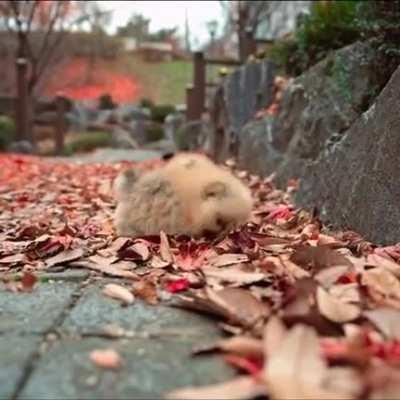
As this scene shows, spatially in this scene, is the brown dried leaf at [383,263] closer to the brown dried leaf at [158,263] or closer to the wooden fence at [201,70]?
the brown dried leaf at [158,263]

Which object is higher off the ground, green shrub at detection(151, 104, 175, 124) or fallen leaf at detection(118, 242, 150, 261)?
fallen leaf at detection(118, 242, 150, 261)

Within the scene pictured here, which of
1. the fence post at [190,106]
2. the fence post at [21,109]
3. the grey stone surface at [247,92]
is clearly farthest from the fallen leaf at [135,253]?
the fence post at [21,109]

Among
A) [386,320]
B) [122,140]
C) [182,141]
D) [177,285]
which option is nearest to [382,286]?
[386,320]

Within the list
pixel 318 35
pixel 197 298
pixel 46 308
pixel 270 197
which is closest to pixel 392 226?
pixel 197 298

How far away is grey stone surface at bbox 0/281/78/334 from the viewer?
5.58 ft

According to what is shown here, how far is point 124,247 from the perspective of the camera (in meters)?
2.55

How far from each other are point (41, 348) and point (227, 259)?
2.89 ft

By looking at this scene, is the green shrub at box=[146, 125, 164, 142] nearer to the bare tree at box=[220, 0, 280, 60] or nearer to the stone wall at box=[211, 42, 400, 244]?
the bare tree at box=[220, 0, 280, 60]

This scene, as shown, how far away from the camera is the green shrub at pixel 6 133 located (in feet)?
46.7

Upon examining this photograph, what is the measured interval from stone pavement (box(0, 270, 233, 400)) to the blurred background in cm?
324

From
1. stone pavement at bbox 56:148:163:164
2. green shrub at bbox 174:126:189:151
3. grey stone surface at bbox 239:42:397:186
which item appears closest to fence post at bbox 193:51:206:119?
green shrub at bbox 174:126:189:151

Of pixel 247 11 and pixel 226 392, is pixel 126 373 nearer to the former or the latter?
pixel 226 392

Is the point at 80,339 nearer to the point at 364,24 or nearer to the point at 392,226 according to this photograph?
the point at 392,226

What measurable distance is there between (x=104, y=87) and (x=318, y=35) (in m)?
22.5
